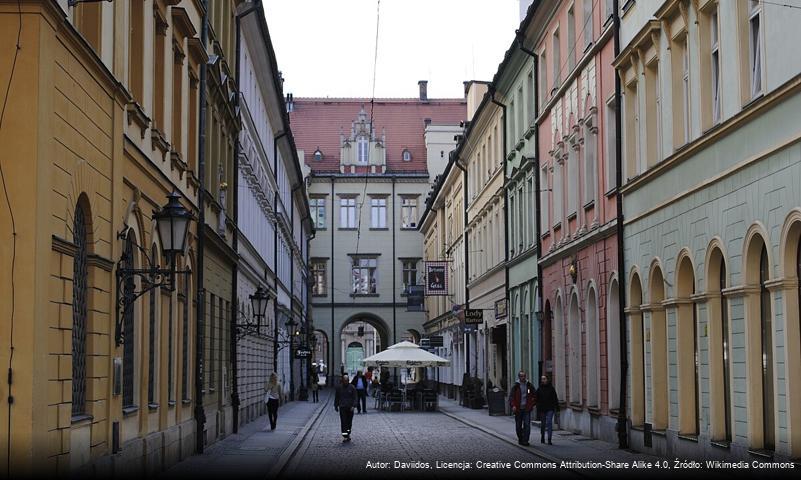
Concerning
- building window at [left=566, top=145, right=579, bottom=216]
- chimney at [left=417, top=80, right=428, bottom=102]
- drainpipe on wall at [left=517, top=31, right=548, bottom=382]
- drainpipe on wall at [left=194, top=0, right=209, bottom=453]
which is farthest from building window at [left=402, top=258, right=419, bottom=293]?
drainpipe on wall at [left=194, top=0, right=209, bottom=453]

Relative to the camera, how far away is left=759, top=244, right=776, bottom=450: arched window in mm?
17906

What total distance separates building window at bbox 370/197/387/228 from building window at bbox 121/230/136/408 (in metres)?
70.7

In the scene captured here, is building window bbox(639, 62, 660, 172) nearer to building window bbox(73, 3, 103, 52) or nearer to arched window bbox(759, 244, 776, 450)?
arched window bbox(759, 244, 776, 450)

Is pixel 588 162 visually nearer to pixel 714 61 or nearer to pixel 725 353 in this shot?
pixel 714 61

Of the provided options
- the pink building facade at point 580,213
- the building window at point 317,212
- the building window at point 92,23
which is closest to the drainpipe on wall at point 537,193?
the pink building facade at point 580,213

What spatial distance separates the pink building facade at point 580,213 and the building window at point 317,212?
171ft

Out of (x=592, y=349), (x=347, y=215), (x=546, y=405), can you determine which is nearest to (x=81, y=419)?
(x=546, y=405)

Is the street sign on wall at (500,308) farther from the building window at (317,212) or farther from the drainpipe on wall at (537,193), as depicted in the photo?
the building window at (317,212)

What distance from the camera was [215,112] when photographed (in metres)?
29.7

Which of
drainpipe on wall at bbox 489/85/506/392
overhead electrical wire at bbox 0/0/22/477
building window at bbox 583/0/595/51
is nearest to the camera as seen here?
overhead electrical wire at bbox 0/0/22/477

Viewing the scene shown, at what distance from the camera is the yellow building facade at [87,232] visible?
12.1 meters

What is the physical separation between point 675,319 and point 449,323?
44.6 metres

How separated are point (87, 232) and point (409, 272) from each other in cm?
7445

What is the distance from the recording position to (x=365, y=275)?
88500 millimetres
